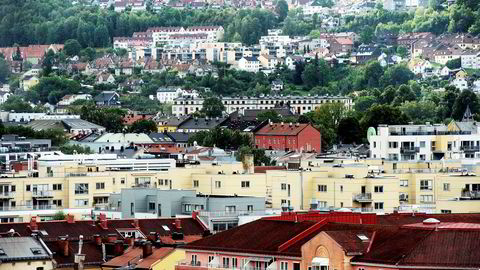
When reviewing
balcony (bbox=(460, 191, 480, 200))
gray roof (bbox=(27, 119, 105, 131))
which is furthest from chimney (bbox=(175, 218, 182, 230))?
gray roof (bbox=(27, 119, 105, 131))

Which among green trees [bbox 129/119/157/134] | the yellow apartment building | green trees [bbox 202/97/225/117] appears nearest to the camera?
the yellow apartment building

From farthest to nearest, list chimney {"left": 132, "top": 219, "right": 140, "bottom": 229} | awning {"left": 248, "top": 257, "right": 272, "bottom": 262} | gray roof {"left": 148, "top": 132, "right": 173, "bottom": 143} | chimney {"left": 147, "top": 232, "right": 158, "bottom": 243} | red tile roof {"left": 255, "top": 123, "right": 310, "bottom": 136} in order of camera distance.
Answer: gray roof {"left": 148, "top": 132, "right": 173, "bottom": 143}, red tile roof {"left": 255, "top": 123, "right": 310, "bottom": 136}, chimney {"left": 132, "top": 219, "right": 140, "bottom": 229}, chimney {"left": 147, "top": 232, "right": 158, "bottom": 243}, awning {"left": 248, "top": 257, "right": 272, "bottom": 262}

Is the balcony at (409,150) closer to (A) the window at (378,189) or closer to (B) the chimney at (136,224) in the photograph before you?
(A) the window at (378,189)

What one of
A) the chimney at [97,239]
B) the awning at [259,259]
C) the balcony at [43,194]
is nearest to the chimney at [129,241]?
the chimney at [97,239]

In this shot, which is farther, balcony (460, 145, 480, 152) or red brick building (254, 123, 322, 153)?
red brick building (254, 123, 322, 153)

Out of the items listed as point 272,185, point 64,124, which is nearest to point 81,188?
point 272,185

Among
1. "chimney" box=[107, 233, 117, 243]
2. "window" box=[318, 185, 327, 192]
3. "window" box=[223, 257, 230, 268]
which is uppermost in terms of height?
"window" box=[223, 257, 230, 268]

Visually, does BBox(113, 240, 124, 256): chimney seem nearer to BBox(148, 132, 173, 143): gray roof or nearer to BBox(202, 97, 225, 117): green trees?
BBox(148, 132, 173, 143): gray roof
